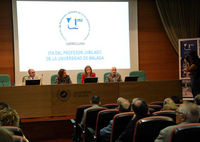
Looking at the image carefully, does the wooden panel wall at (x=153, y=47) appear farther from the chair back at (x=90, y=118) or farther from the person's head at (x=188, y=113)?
the person's head at (x=188, y=113)

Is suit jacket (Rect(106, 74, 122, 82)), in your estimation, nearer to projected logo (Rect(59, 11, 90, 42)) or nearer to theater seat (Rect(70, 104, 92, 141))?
projected logo (Rect(59, 11, 90, 42))

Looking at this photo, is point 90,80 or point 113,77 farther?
point 113,77

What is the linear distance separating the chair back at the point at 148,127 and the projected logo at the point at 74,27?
570cm

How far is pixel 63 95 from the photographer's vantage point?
→ 4.84m

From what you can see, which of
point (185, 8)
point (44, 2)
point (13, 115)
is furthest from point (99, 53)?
point (13, 115)

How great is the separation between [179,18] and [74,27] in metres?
3.37

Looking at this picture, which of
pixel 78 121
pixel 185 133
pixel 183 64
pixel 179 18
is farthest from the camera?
pixel 179 18

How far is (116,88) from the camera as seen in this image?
521 centimetres

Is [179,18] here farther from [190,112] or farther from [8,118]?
[8,118]

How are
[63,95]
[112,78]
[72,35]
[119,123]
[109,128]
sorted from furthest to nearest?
[72,35] < [112,78] < [63,95] < [109,128] < [119,123]

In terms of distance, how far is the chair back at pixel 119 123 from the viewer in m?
2.53

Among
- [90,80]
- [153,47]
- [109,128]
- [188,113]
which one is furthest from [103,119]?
[153,47]

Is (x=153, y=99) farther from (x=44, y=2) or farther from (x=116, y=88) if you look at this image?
(x=44, y=2)

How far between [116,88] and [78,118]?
150 centimetres
